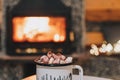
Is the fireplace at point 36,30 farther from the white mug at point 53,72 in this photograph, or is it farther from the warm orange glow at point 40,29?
the white mug at point 53,72

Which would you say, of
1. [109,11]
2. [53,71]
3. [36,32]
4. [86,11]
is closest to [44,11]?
[36,32]

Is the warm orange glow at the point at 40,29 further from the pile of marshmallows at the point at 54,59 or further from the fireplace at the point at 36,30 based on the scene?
the pile of marshmallows at the point at 54,59

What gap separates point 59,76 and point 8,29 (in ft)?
7.34

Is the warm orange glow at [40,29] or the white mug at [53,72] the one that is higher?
the warm orange glow at [40,29]

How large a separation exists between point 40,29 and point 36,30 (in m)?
0.04

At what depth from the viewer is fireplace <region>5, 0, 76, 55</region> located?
3.19 meters

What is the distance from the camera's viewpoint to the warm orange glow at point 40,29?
3.21 m

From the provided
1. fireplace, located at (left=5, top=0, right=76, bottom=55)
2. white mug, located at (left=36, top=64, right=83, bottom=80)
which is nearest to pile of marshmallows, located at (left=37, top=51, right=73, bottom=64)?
white mug, located at (left=36, top=64, right=83, bottom=80)

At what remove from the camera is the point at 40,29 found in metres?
3.25

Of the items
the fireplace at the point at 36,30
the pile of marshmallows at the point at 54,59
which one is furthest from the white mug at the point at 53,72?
the fireplace at the point at 36,30

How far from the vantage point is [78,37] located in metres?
3.43

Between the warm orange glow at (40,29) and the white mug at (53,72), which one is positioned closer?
the white mug at (53,72)

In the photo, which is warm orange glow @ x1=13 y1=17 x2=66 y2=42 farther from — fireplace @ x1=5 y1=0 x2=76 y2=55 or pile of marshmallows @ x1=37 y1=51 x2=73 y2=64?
pile of marshmallows @ x1=37 y1=51 x2=73 y2=64

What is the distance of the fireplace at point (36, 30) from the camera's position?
10.5 ft
